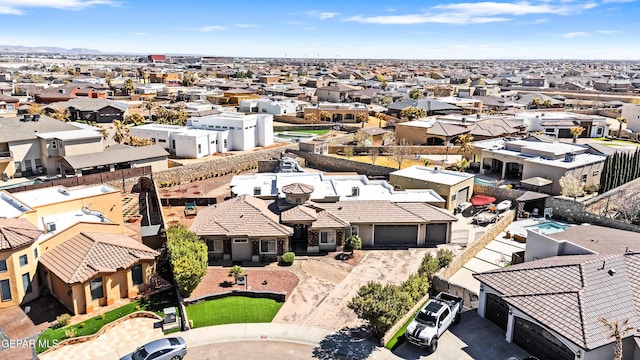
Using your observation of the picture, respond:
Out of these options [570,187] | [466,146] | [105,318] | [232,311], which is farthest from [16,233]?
[466,146]

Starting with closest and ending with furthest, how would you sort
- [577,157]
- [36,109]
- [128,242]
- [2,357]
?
1. [2,357]
2. [128,242]
3. [577,157]
4. [36,109]

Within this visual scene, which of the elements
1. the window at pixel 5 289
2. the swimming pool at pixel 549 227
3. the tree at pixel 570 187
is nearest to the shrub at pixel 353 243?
the swimming pool at pixel 549 227

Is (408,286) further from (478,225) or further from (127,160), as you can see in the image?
(127,160)

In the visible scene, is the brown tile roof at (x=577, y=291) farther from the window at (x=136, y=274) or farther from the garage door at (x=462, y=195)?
the garage door at (x=462, y=195)

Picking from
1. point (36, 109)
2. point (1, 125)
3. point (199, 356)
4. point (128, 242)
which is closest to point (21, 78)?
point (36, 109)

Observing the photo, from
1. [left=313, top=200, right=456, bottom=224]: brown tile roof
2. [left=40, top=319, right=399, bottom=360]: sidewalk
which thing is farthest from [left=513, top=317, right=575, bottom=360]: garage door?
[left=313, top=200, right=456, bottom=224]: brown tile roof
